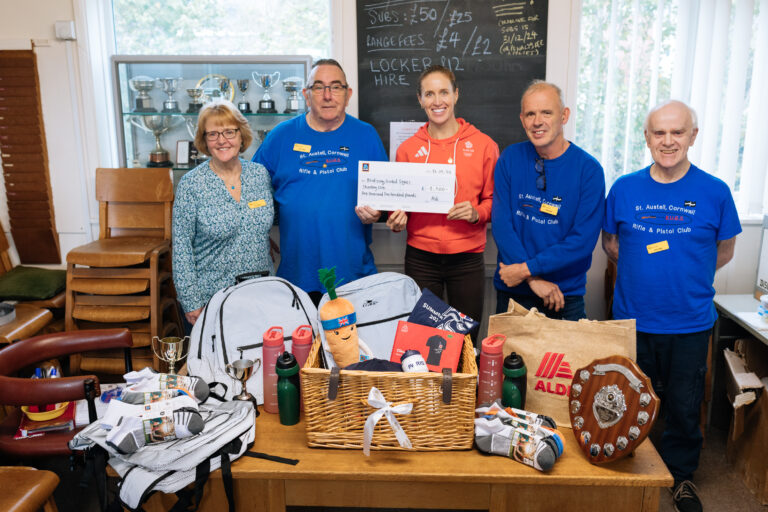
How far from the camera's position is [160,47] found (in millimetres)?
3598

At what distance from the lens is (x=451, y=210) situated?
2443 millimetres

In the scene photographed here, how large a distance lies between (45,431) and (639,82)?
133 inches

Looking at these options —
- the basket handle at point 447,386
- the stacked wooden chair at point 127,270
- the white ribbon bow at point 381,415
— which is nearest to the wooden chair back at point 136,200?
the stacked wooden chair at point 127,270

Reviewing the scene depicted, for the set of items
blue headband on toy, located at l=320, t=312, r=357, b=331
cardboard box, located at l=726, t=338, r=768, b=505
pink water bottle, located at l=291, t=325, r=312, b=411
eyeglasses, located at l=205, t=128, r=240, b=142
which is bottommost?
cardboard box, located at l=726, t=338, r=768, b=505

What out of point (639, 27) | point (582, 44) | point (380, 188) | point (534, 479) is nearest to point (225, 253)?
point (380, 188)

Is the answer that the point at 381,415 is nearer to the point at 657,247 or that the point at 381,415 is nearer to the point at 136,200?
the point at 657,247

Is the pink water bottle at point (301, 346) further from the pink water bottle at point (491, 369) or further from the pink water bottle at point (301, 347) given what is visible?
the pink water bottle at point (491, 369)

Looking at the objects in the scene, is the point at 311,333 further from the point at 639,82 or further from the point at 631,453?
the point at 639,82

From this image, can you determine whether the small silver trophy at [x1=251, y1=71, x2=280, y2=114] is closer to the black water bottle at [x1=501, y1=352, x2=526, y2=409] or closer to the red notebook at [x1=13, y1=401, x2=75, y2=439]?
the red notebook at [x1=13, y1=401, x2=75, y2=439]

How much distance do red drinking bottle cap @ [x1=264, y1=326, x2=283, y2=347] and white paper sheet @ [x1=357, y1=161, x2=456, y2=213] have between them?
927mm

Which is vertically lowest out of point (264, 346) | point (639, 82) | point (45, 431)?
point (45, 431)

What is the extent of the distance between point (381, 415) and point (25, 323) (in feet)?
6.99

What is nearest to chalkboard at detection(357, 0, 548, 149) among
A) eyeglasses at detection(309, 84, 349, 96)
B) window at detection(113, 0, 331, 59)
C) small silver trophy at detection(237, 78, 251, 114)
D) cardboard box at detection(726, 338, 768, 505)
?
window at detection(113, 0, 331, 59)

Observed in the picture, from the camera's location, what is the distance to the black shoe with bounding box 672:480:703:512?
225 centimetres
